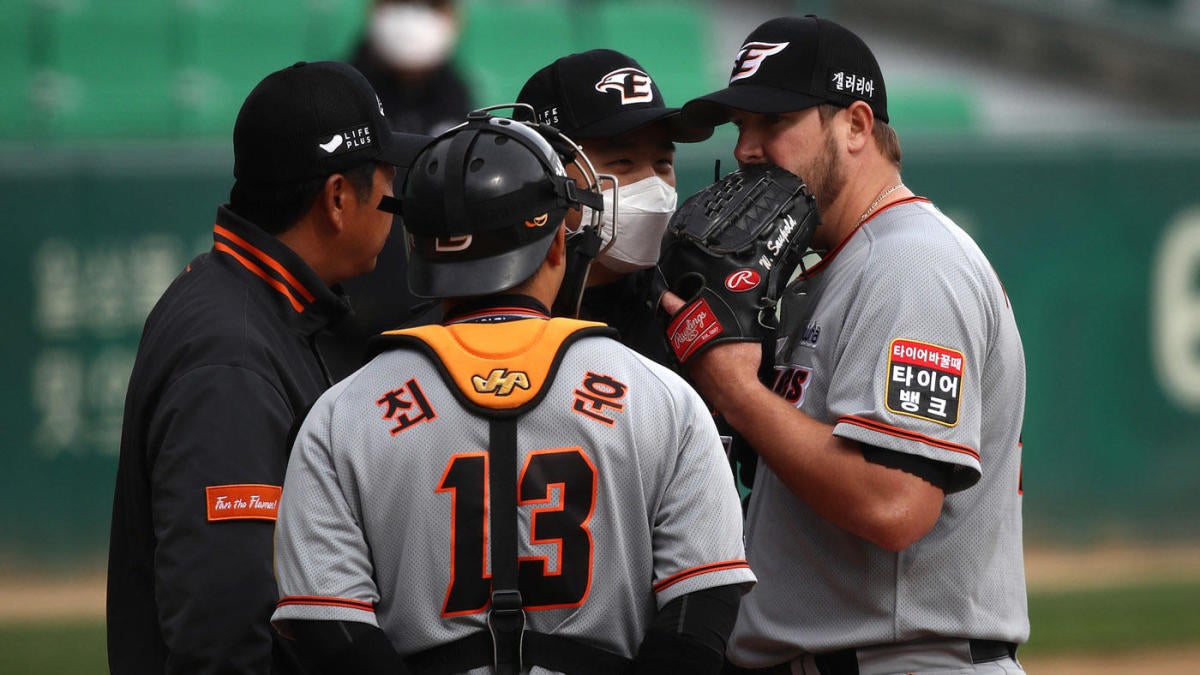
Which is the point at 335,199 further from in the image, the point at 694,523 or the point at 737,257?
the point at 694,523

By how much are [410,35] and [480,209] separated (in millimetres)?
6914

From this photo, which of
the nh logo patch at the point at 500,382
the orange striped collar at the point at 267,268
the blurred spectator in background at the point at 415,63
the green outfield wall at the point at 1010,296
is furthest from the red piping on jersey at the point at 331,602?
the green outfield wall at the point at 1010,296

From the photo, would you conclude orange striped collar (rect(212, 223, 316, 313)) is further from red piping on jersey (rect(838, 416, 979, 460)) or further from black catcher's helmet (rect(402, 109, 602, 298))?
red piping on jersey (rect(838, 416, 979, 460))

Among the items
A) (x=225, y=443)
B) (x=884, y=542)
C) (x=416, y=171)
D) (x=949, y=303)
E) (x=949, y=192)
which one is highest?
(x=416, y=171)

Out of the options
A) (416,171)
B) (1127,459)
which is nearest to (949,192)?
(1127,459)

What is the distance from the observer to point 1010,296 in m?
9.16

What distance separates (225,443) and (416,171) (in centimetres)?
60

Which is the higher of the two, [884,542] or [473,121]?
[473,121]

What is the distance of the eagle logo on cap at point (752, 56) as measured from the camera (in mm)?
2888

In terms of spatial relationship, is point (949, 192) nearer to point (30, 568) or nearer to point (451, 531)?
point (30, 568)

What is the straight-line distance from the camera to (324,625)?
198 centimetres

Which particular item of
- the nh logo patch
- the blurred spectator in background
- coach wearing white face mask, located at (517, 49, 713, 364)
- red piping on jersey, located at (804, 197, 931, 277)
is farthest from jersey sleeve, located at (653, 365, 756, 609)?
the blurred spectator in background

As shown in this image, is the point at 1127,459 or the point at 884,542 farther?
the point at 1127,459

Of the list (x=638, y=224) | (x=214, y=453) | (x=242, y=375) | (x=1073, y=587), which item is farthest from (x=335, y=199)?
(x=1073, y=587)
